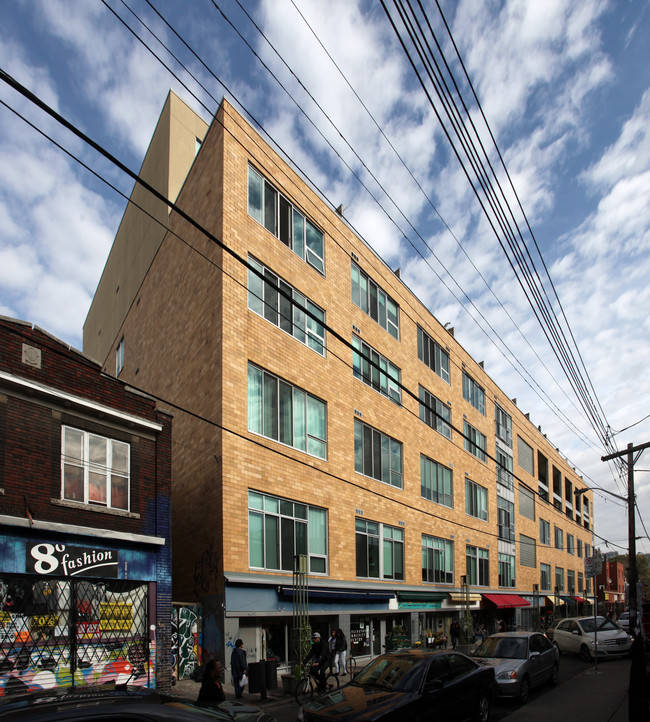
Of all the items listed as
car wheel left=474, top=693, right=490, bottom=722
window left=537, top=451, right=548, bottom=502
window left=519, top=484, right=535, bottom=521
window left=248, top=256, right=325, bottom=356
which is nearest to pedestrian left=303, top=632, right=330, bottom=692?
car wheel left=474, top=693, right=490, bottom=722

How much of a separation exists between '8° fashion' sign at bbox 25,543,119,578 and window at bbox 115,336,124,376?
17205 millimetres

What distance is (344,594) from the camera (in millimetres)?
20094

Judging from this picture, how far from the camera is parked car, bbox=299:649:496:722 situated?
28.8ft

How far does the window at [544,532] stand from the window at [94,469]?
41.9 m

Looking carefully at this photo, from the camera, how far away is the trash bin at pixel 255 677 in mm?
14391

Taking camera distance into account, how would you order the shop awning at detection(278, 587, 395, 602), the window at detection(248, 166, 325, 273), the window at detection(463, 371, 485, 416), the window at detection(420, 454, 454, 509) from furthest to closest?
the window at detection(463, 371, 485, 416)
the window at detection(420, 454, 454, 509)
the window at detection(248, 166, 325, 273)
the shop awning at detection(278, 587, 395, 602)

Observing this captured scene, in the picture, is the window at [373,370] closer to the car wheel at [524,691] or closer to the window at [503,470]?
the car wheel at [524,691]

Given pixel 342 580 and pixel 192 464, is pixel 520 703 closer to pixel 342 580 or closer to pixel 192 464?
pixel 342 580

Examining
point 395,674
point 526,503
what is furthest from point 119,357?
point 526,503

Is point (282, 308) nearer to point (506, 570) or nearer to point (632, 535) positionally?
point (632, 535)

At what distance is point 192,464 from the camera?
1875cm

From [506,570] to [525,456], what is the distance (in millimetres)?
11529

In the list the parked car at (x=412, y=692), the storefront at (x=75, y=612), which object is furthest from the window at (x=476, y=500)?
the parked car at (x=412, y=692)

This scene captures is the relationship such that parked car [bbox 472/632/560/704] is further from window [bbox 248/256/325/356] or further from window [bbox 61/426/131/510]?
window [bbox 248/256/325/356]
